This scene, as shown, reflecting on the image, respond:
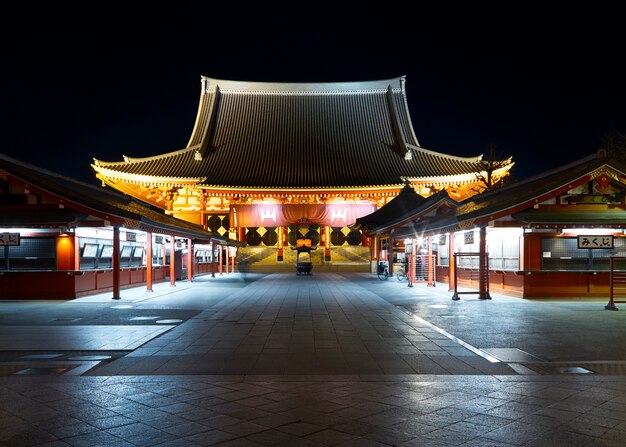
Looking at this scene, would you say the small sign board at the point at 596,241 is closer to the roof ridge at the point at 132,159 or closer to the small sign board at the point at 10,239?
the small sign board at the point at 10,239

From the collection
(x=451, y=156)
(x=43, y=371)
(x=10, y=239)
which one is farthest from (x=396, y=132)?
(x=43, y=371)

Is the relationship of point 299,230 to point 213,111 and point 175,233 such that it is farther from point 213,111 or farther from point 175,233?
point 175,233

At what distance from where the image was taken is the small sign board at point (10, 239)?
55.4ft

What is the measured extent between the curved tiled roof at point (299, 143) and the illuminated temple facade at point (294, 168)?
0.30 ft

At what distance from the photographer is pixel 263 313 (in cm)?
1460

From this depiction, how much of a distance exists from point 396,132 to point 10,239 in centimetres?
3604

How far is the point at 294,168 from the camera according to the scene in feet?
146

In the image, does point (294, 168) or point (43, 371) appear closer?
point (43, 371)

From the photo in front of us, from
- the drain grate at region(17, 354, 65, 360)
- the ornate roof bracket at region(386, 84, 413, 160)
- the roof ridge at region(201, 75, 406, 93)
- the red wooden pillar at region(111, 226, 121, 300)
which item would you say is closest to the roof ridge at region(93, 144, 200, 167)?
the roof ridge at region(201, 75, 406, 93)

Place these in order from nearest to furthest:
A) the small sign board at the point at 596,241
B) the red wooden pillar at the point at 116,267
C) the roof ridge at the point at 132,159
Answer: the small sign board at the point at 596,241, the red wooden pillar at the point at 116,267, the roof ridge at the point at 132,159

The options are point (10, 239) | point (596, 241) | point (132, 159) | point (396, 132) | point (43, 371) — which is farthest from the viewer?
point (396, 132)

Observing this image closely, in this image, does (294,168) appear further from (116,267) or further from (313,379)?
(313,379)

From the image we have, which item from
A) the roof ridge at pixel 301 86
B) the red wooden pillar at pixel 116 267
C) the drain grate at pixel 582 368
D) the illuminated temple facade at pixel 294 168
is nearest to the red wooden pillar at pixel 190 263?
the red wooden pillar at pixel 116 267

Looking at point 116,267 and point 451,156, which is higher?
point 451,156
